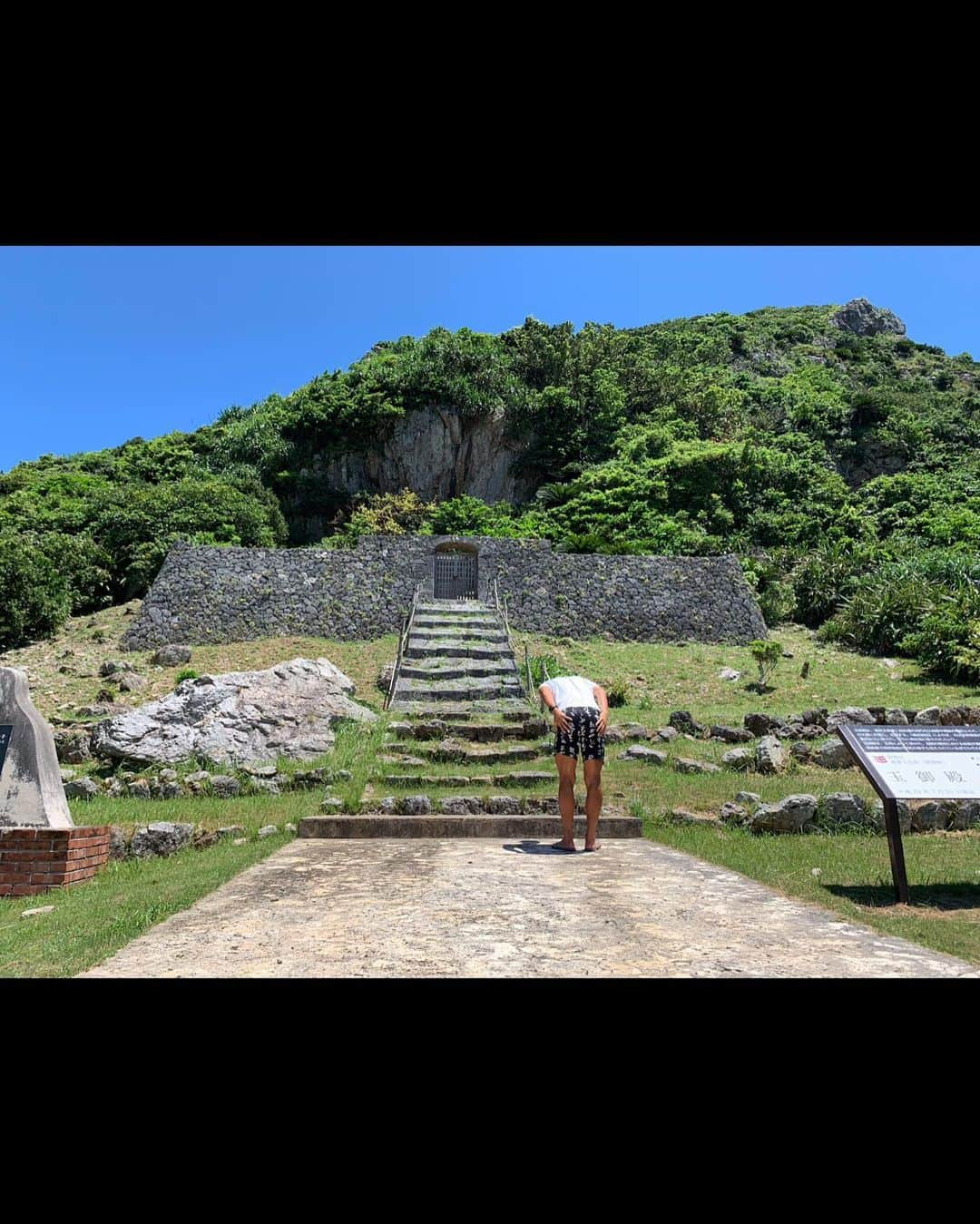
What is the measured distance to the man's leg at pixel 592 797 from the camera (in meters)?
5.56

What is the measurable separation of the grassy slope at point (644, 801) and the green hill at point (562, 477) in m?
3.25

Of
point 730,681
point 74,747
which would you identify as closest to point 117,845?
point 74,747

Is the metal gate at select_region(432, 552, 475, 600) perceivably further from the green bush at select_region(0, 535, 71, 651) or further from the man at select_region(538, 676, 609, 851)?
the man at select_region(538, 676, 609, 851)

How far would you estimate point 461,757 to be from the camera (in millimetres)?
9188

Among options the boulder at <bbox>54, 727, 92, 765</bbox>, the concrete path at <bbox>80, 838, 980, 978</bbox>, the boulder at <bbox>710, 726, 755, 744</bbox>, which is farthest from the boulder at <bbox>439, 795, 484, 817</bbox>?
A: the boulder at <bbox>710, 726, 755, 744</bbox>

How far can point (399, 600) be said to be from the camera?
18.7 meters

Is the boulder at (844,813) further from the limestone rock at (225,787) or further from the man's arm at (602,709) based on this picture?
the limestone rock at (225,787)

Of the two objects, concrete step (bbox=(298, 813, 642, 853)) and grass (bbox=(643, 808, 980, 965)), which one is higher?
grass (bbox=(643, 808, 980, 965))

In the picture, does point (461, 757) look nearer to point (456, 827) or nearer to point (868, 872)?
point (456, 827)

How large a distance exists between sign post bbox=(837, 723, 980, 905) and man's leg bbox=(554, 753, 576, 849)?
72.6 inches

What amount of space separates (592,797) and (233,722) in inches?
207

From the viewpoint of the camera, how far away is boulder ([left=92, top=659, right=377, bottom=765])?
8.86 metres
